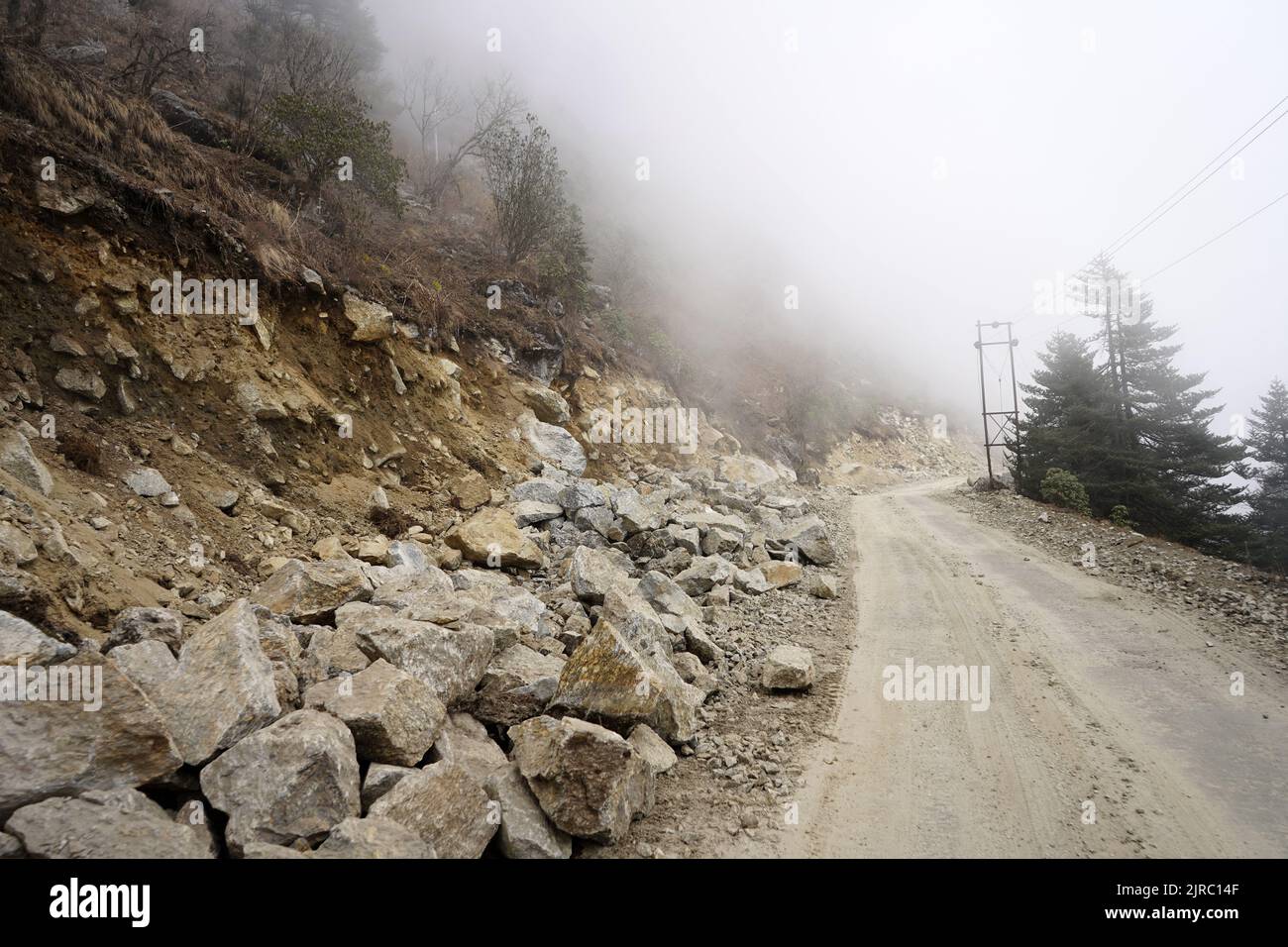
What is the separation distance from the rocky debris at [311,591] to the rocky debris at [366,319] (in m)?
6.99

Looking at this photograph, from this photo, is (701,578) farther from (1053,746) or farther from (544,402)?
(544,402)

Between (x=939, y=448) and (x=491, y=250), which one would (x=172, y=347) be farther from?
(x=939, y=448)

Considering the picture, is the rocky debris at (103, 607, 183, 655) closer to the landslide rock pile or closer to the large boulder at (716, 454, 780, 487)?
the landslide rock pile

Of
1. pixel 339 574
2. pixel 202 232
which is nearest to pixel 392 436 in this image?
pixel 202 232

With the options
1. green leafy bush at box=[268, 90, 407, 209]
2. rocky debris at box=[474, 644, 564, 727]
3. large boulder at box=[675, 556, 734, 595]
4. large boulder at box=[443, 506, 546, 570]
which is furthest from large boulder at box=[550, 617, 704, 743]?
green leafy bush at box=[268, 90, 407, 209]

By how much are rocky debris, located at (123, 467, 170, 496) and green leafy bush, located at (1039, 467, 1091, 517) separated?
76.1 feet

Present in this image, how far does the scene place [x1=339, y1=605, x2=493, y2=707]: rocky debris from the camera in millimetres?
4316

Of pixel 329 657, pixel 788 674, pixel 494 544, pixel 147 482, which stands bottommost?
pixel 788 674

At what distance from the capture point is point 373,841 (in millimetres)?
2834

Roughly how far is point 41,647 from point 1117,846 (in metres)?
7.15

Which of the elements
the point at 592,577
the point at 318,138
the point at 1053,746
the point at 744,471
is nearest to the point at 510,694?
the point at 592,577

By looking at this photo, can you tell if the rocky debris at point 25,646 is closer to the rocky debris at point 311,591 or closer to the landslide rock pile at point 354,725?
the landslide rock pile at point 354,725

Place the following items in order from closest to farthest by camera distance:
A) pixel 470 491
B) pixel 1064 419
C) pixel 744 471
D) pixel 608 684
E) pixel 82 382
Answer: pixel 608 684, pixel 82 382, pixel 470 491, pixel 744 471, pixel 1064 419

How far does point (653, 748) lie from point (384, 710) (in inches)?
89.3
